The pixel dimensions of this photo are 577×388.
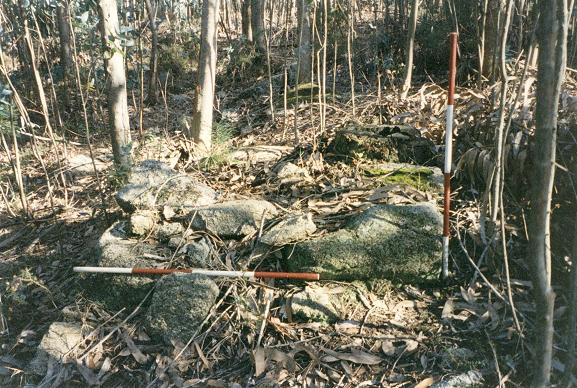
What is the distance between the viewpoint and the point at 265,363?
128 inches

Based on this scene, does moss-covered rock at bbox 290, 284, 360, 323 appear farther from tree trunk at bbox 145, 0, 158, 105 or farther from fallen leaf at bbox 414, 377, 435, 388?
tree trunk at bbox 145, 0, 158, 105

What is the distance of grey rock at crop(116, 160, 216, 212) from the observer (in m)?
4.34

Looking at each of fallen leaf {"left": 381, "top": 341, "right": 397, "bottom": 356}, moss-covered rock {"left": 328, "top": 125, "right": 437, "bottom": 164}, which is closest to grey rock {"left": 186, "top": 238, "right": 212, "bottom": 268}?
fallen leaf {"left": 381, "top": 341, "right": 397, "bottom": 356}

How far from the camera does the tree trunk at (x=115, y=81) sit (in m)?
4.71

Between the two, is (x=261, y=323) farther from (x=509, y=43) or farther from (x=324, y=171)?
(x=509, y=43)

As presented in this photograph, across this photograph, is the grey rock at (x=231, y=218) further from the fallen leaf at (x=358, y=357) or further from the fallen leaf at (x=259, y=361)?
the fallen leaf at (x=358, y=357)

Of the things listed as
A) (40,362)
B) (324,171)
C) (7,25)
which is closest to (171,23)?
(7,25)

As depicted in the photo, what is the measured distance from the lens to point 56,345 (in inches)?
140

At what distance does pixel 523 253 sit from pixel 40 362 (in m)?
3.20

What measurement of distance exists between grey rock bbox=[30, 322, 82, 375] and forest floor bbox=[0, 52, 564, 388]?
6 cm

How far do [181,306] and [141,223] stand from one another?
85cm

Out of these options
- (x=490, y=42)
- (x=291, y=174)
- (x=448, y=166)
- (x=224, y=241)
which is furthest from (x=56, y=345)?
(x=490, y=42)

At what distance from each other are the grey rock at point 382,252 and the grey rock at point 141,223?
3.76 ft

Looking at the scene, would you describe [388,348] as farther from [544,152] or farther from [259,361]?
[544,152]
